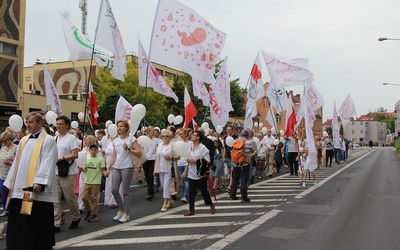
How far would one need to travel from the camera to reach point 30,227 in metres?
5.13

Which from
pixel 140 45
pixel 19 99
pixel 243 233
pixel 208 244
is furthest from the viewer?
pixel 19 99

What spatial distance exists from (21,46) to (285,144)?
87.3ft

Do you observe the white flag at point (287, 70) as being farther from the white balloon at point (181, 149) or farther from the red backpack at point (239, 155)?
the white balloon at point (181, 149)

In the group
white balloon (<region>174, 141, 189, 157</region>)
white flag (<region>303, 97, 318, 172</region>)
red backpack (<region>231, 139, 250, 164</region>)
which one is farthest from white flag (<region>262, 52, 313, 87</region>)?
white balloon (<region>174, 141, 189, 157</region>)

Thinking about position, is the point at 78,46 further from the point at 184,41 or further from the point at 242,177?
the point at 242,177

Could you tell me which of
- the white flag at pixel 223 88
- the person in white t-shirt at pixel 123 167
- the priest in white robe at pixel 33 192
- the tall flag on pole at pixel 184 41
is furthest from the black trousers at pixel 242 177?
the priest in white robe at pixel 33 192

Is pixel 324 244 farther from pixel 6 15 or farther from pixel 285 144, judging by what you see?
pixel 6 15

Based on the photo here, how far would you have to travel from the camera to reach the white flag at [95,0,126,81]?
10.7 metres

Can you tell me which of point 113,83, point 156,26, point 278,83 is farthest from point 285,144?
point 113,83

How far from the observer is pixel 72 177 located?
22.5 feet

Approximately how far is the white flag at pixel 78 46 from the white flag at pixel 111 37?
735 mm

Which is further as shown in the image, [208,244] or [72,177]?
[72,177]

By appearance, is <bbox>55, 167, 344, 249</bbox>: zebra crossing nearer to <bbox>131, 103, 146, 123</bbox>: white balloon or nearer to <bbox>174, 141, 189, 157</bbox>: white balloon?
<bbox>174, 141, 189, 157</bbox>: white balloon

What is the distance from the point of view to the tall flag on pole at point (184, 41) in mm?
10219
